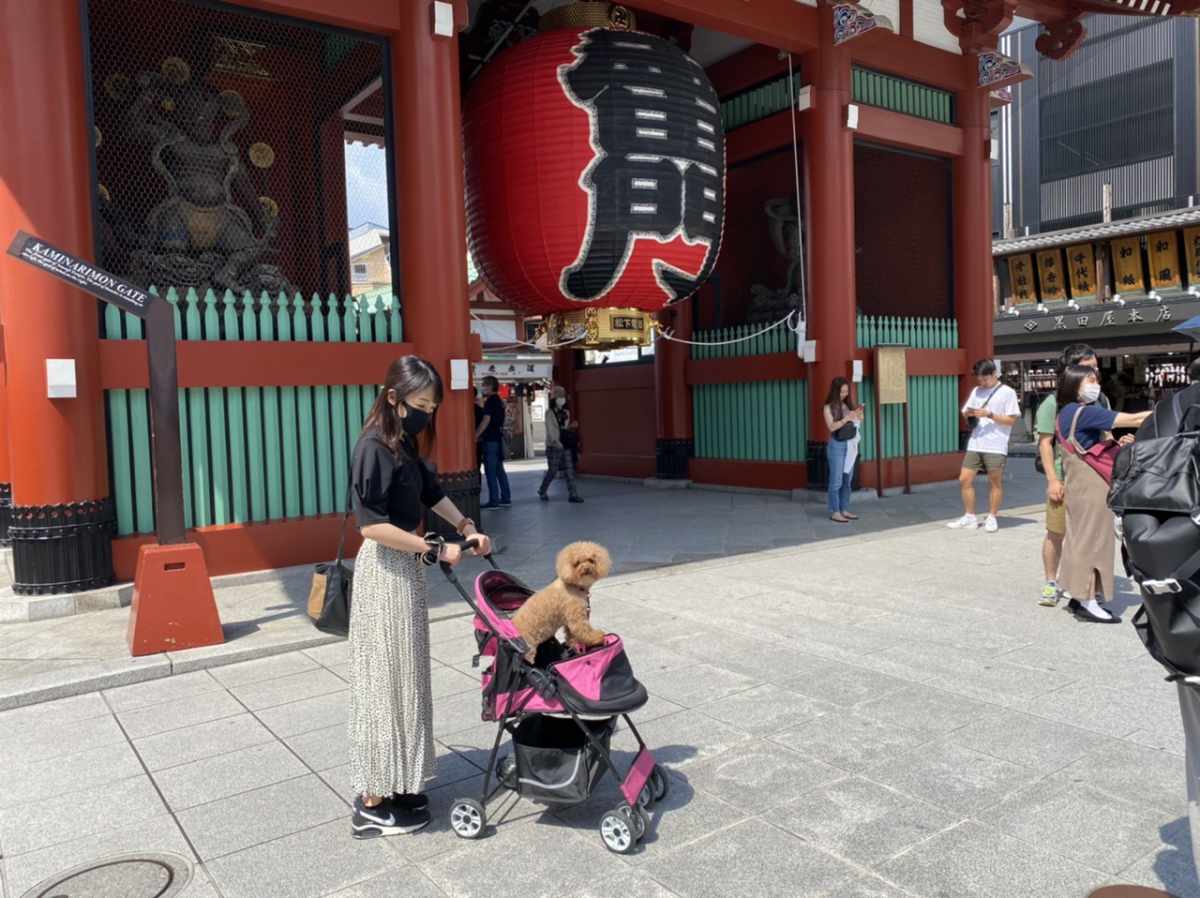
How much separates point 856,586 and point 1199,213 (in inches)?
764

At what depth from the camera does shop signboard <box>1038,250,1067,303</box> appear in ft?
76.1

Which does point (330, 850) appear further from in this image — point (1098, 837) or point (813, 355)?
point (813, 355)

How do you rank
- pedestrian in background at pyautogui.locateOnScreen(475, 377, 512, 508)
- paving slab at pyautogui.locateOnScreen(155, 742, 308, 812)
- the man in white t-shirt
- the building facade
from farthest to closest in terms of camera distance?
the building facade → pedestrian in background at pyautogui.locateOnScreen(475, 377, 512, 508) → the man in white t-shirt → paving slab at pyautogui.locateOnScreen(155, 742, 308, 812)

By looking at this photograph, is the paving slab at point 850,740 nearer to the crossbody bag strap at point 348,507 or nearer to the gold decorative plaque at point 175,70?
the crossbody bag strap at point 348,507

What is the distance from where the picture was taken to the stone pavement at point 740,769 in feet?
8.61

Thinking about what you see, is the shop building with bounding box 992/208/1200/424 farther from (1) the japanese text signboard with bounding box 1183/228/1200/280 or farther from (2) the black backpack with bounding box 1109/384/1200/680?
(2) the black backpack with bounding box 1109/384/1200/680

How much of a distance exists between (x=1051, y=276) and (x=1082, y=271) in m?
0.88

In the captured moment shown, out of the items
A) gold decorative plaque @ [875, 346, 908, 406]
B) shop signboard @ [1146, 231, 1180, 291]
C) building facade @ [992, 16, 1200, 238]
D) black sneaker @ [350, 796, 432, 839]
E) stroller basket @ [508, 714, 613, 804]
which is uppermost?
building facade @ [992, 16, 1200, 238]

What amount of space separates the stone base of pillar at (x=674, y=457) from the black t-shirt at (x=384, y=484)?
34.6ft

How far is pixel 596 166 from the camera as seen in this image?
7.36 meters

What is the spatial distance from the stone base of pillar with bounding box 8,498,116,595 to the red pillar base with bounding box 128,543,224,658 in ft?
4.24

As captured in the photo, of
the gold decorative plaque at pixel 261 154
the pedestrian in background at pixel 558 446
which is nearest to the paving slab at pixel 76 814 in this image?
the gold decorative plaque at pixel 261 154

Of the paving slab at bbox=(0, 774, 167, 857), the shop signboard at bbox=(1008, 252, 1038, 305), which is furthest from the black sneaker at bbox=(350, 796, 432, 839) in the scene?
the shop signboard at bbox=(1008, 252, 1038, 305)

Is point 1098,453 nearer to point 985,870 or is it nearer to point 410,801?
point 985,870
